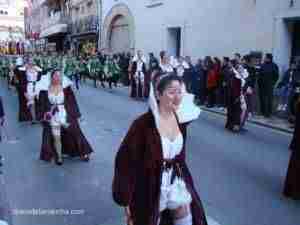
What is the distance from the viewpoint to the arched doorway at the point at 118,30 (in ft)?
84.3

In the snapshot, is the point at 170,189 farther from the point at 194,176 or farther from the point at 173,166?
the point at 194,176

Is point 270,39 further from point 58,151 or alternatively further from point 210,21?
point 58,151

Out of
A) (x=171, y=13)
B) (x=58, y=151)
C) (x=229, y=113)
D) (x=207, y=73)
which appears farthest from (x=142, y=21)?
(x=58, y=151)

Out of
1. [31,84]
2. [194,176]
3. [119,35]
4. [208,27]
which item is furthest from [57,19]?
[194,176]

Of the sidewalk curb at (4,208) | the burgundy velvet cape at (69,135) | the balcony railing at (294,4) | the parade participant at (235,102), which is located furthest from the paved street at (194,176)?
the balcony railing at (294,4)

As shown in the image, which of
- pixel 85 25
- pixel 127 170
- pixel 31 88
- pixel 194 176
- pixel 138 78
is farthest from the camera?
pixel 85 25

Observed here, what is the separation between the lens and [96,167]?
21.1 ft

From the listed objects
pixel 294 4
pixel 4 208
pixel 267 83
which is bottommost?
pixel 4 208

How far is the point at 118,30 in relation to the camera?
27578 millimetres

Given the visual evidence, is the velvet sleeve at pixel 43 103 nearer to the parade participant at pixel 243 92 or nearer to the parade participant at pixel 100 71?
the parade participant at pixel 243 92

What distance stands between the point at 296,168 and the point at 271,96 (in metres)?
6.92

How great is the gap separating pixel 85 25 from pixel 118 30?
7.24 meters

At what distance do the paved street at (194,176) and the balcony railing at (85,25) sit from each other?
74.5ft

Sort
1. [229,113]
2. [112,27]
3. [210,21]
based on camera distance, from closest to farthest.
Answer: [229,113] → [210,21] → [112,27]
